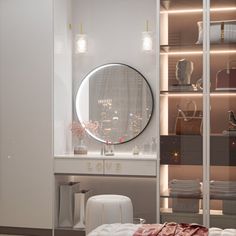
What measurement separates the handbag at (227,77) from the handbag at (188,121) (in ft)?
1.02

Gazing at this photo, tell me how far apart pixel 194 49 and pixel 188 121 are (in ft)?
2.30

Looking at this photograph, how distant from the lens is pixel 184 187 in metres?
4.59

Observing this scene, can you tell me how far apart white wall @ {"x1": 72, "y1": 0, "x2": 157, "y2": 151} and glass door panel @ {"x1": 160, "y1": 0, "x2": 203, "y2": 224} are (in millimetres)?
575

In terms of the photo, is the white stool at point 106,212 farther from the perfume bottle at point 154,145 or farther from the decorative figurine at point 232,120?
the decorative figurine at point 232,120

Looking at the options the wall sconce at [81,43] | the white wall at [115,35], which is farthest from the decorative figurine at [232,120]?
the wall sconce at [81,43]

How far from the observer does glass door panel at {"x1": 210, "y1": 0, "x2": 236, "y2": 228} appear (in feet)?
14.7

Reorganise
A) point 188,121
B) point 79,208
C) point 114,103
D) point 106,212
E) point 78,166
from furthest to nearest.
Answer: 1. point 114,103
2. point 79,208
3. point 78,166
4. point 188,121
5. point 106,212

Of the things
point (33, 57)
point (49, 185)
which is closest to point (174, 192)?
point (49, 185)

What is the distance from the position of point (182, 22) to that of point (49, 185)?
2.14 meters

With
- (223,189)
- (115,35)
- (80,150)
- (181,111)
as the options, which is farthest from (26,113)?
(223,189)

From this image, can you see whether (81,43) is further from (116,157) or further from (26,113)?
(116,157)

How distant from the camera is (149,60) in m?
5.23

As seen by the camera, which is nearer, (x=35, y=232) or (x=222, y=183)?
(x=222, y=183)

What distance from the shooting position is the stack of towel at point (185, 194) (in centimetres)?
455
